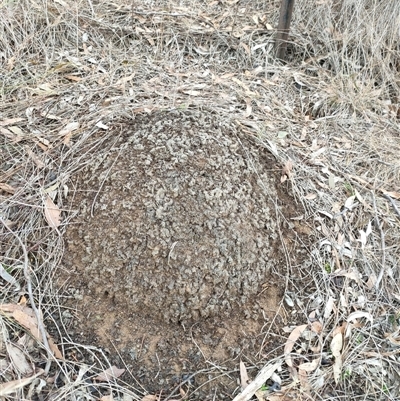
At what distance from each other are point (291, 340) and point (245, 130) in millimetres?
970

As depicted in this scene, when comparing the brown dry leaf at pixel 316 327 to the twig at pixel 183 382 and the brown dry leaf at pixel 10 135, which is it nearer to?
the twig at pixel 183 382

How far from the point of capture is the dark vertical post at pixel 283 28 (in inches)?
114

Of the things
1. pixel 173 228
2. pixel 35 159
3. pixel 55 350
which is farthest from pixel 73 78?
pixel 55 350

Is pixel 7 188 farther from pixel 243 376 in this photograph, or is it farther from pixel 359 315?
pixel 359 315

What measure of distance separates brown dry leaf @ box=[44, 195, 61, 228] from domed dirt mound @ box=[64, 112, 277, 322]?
6 centimetres

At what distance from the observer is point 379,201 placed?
2.37m

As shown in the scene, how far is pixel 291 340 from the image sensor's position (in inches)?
73.9

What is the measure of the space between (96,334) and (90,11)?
201cm

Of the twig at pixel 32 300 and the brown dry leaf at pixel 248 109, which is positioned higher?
the brown dry leaf at pixel 248 109

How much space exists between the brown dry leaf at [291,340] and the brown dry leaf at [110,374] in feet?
1.88

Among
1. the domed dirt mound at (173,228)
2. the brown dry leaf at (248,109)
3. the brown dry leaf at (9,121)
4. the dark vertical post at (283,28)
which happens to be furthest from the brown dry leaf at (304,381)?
the dark vertical post at (283,28)

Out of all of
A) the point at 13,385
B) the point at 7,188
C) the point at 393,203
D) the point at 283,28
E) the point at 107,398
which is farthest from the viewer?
the point at 283,28

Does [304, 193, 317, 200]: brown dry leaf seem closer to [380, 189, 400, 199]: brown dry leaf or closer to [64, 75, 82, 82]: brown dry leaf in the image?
[380, 189, 400, 199]: brown dry leaf

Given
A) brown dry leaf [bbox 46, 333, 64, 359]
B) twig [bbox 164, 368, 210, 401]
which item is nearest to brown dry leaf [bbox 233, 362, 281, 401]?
twig [bbox 164, 368, 210, 401]
